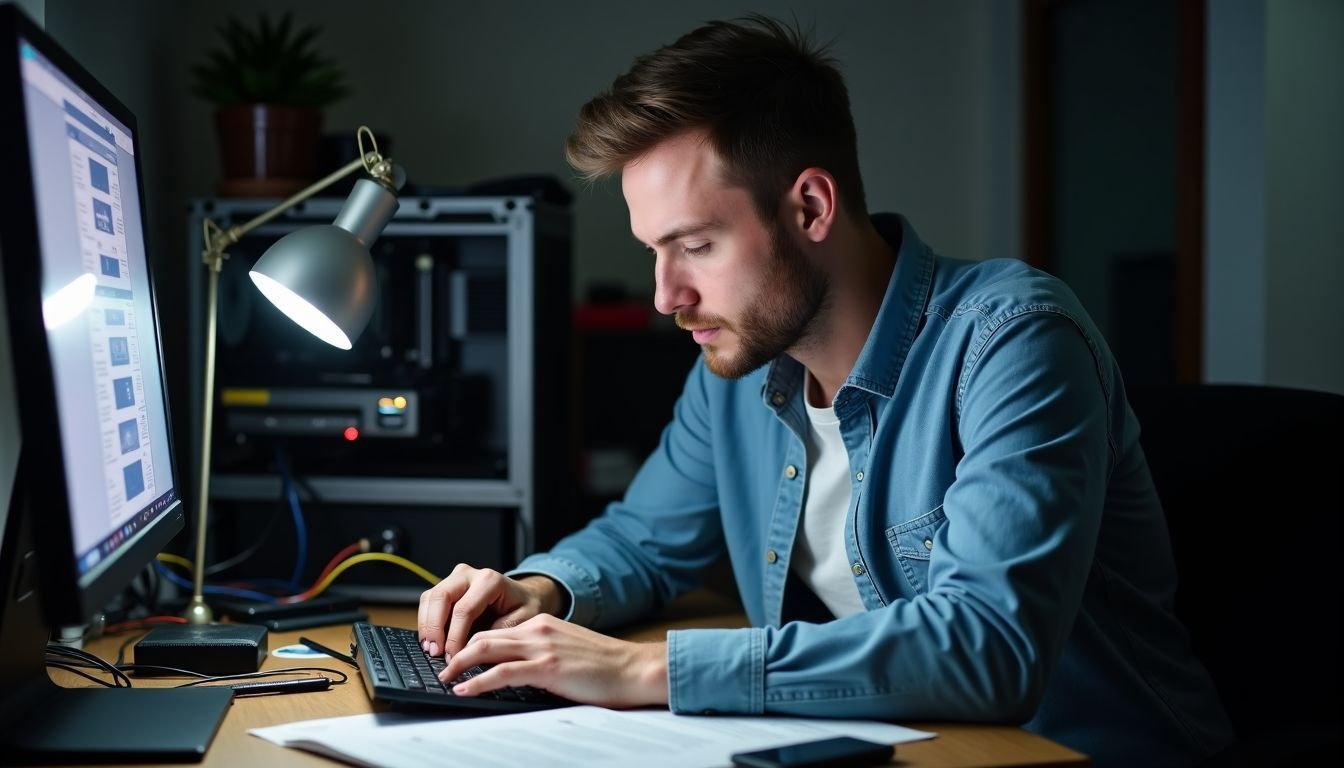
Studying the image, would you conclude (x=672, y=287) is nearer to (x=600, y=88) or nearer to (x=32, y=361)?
(x=32, y=361)

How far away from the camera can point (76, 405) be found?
786 mm

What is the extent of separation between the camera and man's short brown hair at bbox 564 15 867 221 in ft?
4.16

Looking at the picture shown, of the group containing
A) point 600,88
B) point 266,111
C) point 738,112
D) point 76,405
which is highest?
point 600,88

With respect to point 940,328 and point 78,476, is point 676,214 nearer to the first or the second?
point 940,328

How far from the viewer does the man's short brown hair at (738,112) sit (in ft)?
4.16

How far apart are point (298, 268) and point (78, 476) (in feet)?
1.54

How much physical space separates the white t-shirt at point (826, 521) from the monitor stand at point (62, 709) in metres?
0.63

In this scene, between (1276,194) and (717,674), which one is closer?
(717,674)

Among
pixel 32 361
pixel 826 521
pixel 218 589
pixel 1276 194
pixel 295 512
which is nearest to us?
pixel 32 361

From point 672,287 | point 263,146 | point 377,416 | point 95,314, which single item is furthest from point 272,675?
point 263,146

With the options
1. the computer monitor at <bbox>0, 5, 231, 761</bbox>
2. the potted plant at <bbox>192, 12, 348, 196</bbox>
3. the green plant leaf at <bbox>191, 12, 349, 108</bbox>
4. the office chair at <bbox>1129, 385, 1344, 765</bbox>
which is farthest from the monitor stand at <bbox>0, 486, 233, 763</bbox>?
the green plant leaf at <bbox>191, 12, 349, 108</bbox>

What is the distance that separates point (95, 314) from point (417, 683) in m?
0.38

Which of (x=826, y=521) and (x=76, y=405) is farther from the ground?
(x=76, y=405)

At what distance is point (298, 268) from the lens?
121cm
